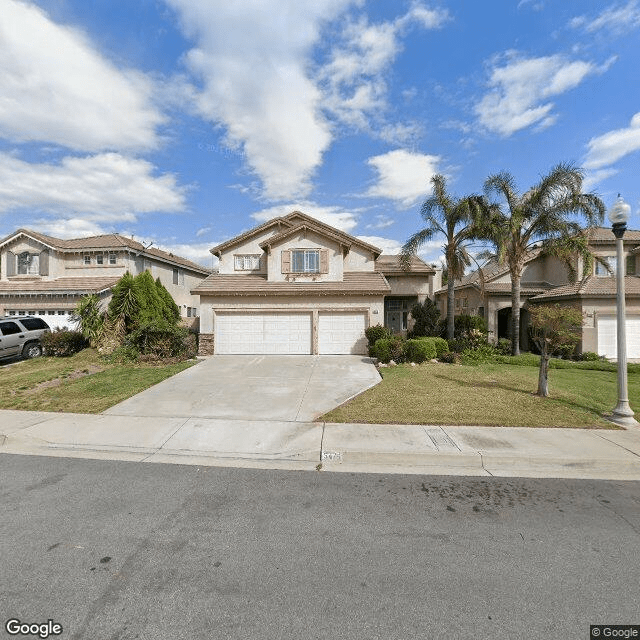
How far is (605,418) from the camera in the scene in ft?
24.3

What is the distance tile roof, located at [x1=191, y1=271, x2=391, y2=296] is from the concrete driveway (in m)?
3.83

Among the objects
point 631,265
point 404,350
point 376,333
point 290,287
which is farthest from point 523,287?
point 290,287

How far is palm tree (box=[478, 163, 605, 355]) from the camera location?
15250mm

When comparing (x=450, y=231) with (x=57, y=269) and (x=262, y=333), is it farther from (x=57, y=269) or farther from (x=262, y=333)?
(x=57, y=269)

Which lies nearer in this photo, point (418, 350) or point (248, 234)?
point (418, 350)

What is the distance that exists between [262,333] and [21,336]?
34.0ft

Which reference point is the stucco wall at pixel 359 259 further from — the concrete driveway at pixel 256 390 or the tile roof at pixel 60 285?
the tile roof at pixel 60 285

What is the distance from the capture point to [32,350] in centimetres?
1539

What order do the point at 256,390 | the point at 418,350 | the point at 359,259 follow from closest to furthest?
the point at 256,390
the point at 418,350
the point at 359,259

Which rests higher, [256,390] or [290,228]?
[290,228]

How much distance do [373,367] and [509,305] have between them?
11.6m

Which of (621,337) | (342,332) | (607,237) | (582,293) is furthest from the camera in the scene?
(607,237)

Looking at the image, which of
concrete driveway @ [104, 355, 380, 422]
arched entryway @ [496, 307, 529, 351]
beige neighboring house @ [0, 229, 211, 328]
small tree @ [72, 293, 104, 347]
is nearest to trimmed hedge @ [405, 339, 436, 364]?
concrete driveway @ [104, 355, 380, 422]

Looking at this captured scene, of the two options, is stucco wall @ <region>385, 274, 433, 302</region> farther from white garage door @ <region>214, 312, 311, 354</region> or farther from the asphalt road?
the asphalt road
